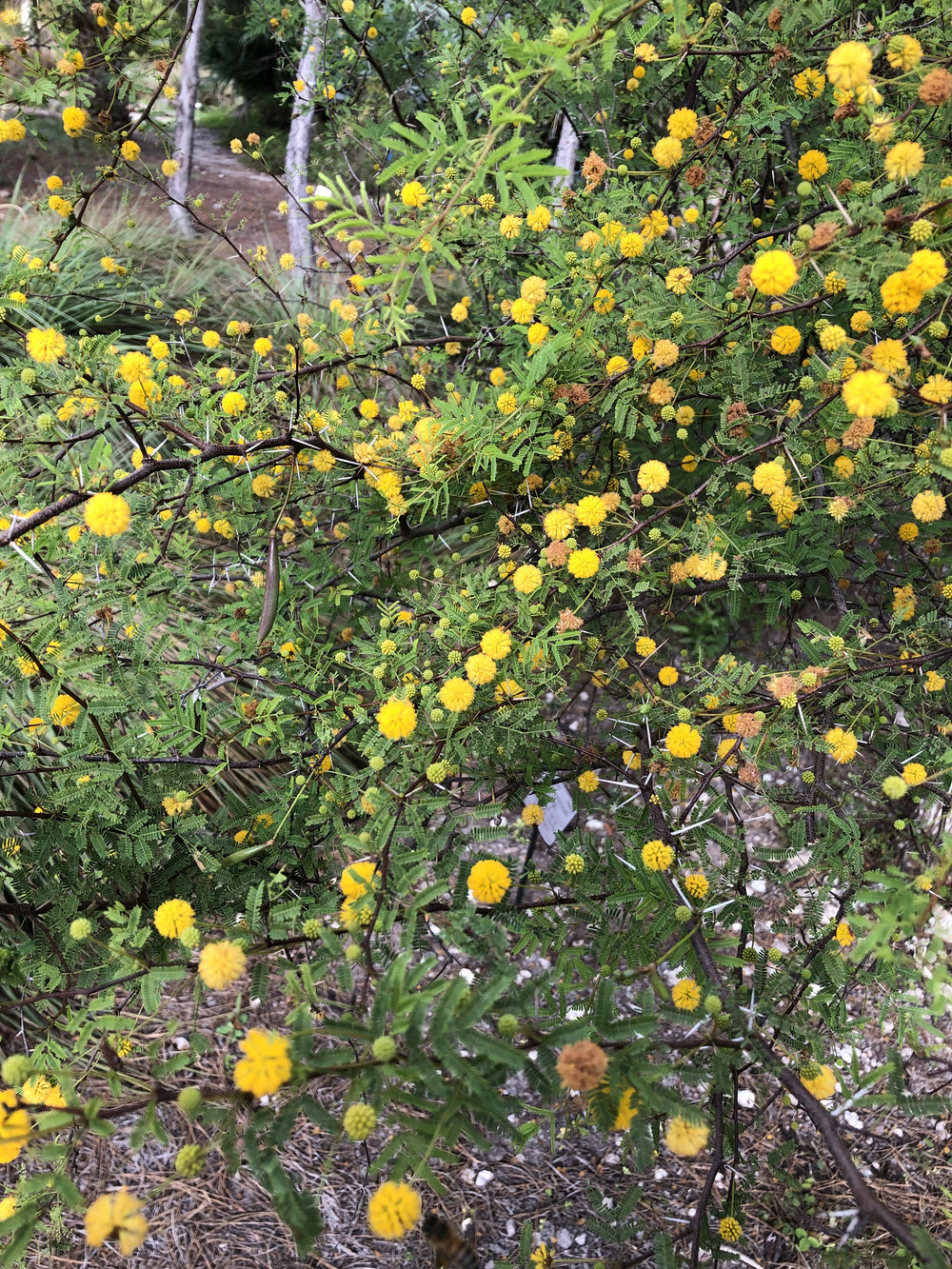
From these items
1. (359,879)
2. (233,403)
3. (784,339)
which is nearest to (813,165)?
(784,339)

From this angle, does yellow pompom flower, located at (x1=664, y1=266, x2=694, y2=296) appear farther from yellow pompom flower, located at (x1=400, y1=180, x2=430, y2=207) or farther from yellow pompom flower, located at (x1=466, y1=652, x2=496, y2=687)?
yellow pompom flower, located at (x1=466, y1=652, x2=496, y2=687)

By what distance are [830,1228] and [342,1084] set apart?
4.52 ft

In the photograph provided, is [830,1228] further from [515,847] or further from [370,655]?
[370,655]

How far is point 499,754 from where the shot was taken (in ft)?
5.60

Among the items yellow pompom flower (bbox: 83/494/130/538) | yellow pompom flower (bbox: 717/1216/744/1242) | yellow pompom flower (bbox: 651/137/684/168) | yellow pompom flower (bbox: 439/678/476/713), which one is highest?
yellow pompom flower (bbox: 651/137/684/168)

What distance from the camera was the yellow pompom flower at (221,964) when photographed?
3.23 ft

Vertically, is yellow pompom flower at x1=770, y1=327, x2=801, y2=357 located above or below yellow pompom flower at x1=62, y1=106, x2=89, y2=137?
below

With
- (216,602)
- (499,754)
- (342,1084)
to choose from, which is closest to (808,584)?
(499,754)

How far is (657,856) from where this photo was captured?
128cm

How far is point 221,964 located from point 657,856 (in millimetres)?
714

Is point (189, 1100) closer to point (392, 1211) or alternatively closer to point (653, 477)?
point (392, 1211)

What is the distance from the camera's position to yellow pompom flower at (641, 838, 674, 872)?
1270 mm

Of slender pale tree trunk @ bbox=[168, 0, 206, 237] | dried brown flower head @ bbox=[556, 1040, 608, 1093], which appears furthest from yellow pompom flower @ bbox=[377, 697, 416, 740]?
slender pale tree trunk @ bbox=[168, 0, 206, 237]

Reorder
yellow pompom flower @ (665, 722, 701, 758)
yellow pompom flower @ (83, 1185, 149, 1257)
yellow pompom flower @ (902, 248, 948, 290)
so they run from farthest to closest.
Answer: yellow pompom flower @ (665, 722, 701, 758)
yellow pompom flower @ (902, 248, 948, 290)
yellow pompom flower @ (83, 1185, 149, 1257)
